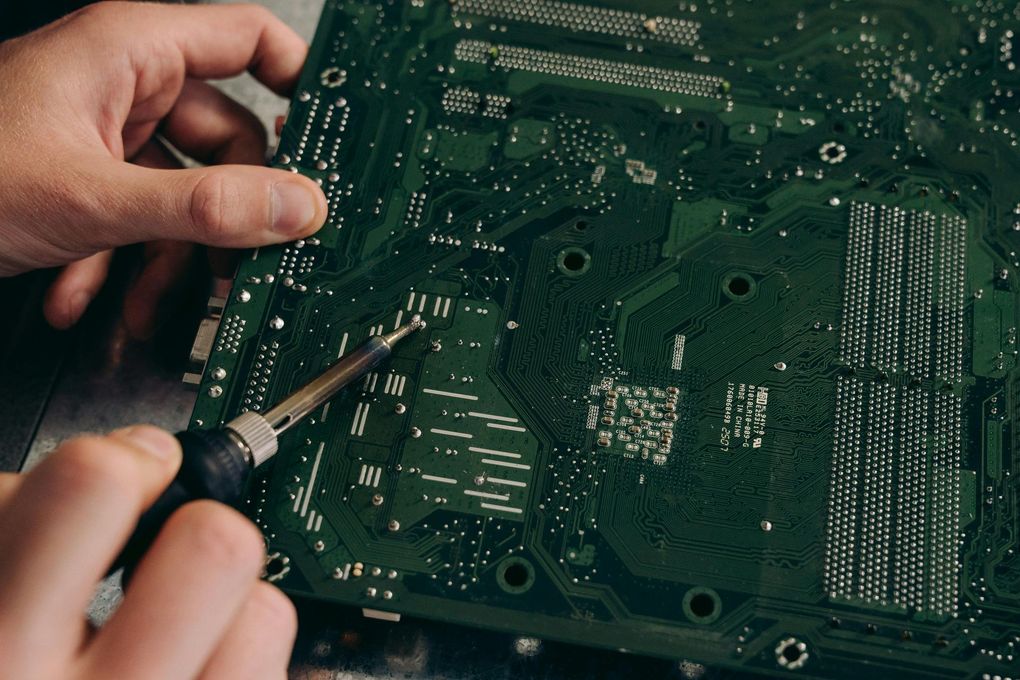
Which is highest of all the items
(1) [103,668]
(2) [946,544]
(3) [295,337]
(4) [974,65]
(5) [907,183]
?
(4) [974,65]

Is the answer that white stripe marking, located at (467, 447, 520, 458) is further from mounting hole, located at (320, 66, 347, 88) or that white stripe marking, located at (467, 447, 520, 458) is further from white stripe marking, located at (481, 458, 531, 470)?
mounting hole, located at (320, 66, 347, 88)

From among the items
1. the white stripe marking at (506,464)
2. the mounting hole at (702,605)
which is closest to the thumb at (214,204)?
the white stripe marking at (506,464)

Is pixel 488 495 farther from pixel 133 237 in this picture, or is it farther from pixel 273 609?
pixel 133 237

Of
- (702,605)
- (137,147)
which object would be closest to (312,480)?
(702,605)

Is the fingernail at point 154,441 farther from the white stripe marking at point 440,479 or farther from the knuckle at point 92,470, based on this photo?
the white stripe marking at point 440,479

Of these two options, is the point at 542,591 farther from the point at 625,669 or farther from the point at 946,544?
the point at 946,544

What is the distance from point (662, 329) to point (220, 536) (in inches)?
46.5

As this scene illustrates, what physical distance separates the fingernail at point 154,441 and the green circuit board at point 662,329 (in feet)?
1.40

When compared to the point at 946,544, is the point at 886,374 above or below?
above

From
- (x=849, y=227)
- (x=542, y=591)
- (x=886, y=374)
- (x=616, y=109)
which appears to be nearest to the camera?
(x=542, y=591)

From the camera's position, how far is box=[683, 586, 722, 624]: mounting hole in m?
1.95

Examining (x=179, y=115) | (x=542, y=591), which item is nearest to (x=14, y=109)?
(x=179, y=115)

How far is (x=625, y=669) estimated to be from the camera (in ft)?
6.97

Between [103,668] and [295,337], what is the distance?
0.92m
